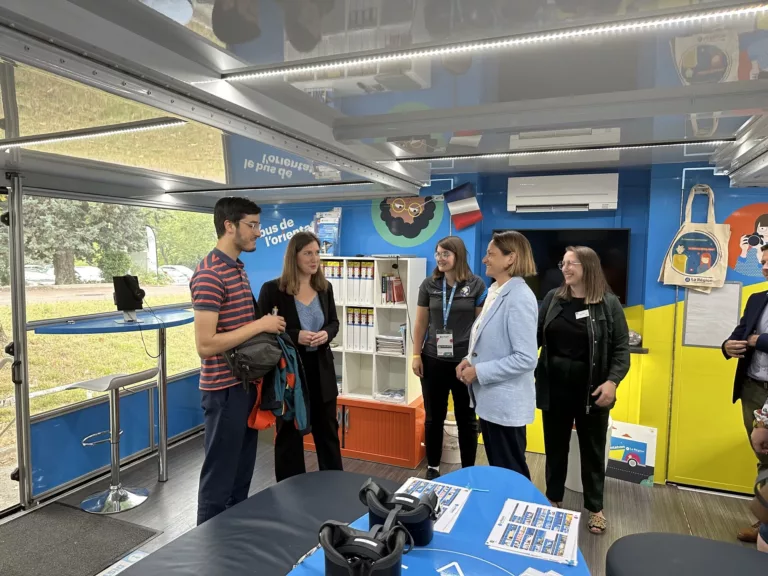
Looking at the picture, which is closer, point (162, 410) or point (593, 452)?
point (593, 452)

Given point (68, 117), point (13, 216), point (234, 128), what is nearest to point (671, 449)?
point (234, 128)

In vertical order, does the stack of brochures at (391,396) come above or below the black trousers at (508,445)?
below

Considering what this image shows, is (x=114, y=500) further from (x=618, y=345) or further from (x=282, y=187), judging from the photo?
(x=618, y=345)

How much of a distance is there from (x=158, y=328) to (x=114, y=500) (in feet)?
3.98

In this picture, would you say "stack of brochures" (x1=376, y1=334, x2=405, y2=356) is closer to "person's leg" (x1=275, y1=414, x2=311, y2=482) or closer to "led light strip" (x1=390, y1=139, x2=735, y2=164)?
"person's leg" (x1=275, y1=414, x2=311, y2=482)

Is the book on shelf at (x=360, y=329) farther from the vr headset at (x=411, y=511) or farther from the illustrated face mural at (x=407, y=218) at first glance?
the vr headset at (x=411, y=511)

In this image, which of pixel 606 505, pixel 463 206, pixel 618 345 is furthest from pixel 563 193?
pixel 606 505

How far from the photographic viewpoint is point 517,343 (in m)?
2.51


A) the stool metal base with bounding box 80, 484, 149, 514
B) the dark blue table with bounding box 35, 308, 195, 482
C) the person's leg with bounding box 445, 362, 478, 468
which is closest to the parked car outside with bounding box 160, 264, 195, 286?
the dark blue table with bounding box 35, 308, 195, 482

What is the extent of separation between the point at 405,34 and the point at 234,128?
94 cm

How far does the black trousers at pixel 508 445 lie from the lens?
2.62m

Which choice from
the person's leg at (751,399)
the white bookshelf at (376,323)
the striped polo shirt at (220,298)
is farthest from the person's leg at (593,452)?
the striped polo shirt at (220,298)

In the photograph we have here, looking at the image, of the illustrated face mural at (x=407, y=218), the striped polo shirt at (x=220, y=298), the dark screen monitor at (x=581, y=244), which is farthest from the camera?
the illustrated face mural at (x=407, y=218)

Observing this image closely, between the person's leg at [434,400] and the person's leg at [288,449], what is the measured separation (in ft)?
3.27
